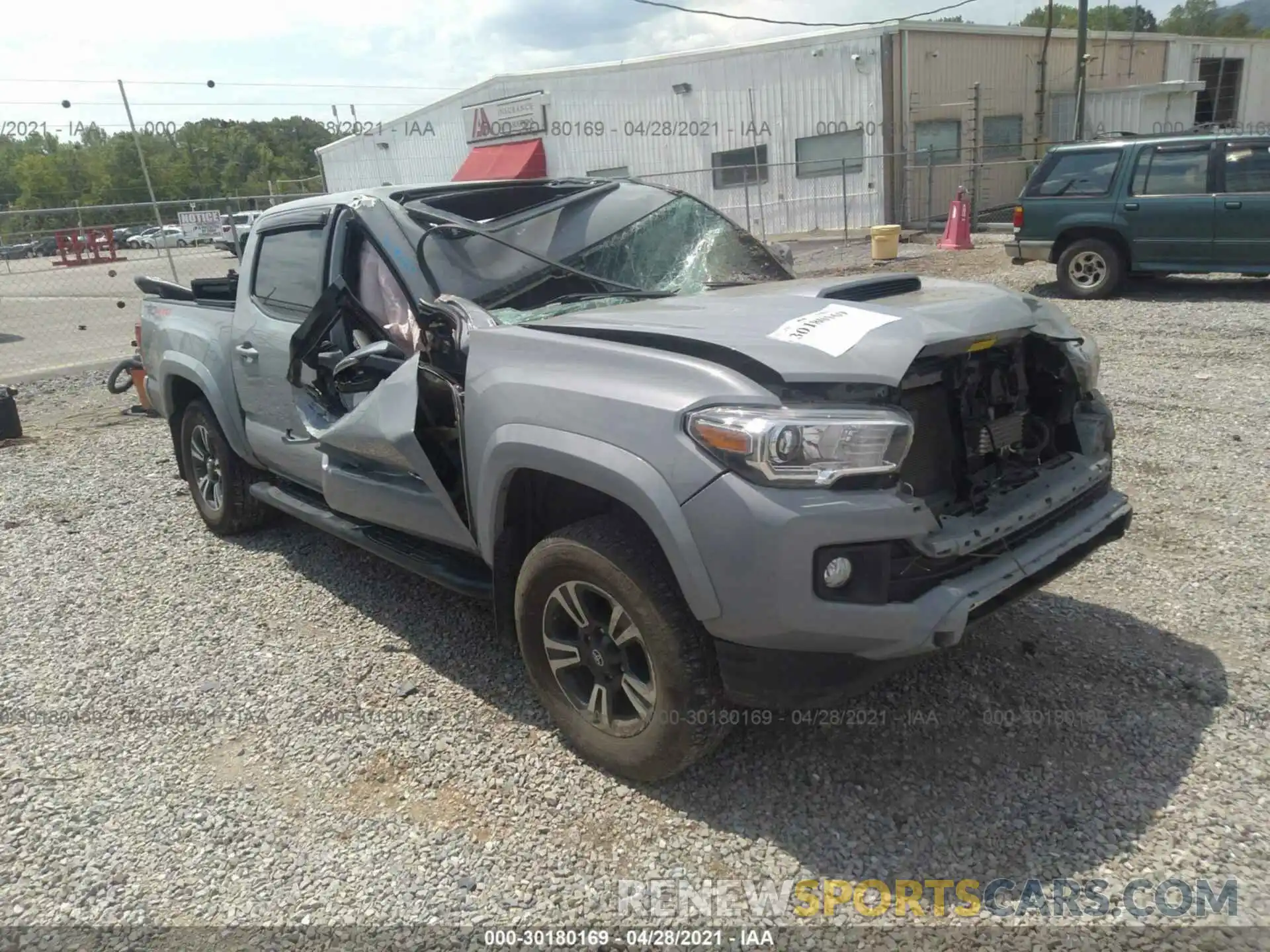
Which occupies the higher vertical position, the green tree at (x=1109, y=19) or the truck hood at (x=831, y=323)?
the green tree at (x=1109, y=19)

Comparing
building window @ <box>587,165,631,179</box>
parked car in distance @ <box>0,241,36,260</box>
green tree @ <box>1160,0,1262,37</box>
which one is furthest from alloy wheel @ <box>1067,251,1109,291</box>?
green tree @ <box>1160,0,1262,37</box>

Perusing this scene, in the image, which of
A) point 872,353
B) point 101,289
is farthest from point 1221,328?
point 101,289

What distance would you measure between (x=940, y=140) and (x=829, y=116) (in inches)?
106

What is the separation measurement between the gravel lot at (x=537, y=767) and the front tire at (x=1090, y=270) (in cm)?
672

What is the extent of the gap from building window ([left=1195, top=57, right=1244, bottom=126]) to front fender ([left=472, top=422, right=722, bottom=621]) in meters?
33.6

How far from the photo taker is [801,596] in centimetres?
236

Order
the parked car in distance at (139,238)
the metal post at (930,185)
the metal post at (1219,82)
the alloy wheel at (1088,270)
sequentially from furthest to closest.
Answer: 1. the metal post at (1219,82)
2. the parked car in distance at (139,238)
3. the metal post at (930,185)
4. the alloy wheel at (1088,270)

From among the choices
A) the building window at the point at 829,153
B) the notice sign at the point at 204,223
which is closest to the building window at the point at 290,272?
the notice sign at the point at 204,223

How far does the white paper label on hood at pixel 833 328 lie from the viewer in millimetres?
2576

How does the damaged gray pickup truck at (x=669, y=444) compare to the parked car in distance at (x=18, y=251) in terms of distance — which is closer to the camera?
the damaged gray pickup truck at (x=669, y=444)

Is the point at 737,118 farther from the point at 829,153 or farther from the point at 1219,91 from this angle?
the point at 1219,91

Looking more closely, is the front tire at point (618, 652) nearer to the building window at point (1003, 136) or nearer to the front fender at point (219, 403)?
the front fender at point (219, 403)

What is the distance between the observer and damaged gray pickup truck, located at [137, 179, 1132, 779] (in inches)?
95.2

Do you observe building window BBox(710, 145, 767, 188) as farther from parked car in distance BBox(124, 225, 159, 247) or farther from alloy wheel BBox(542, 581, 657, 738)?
alloy wheel BBox(542, 581, 657, 738)
